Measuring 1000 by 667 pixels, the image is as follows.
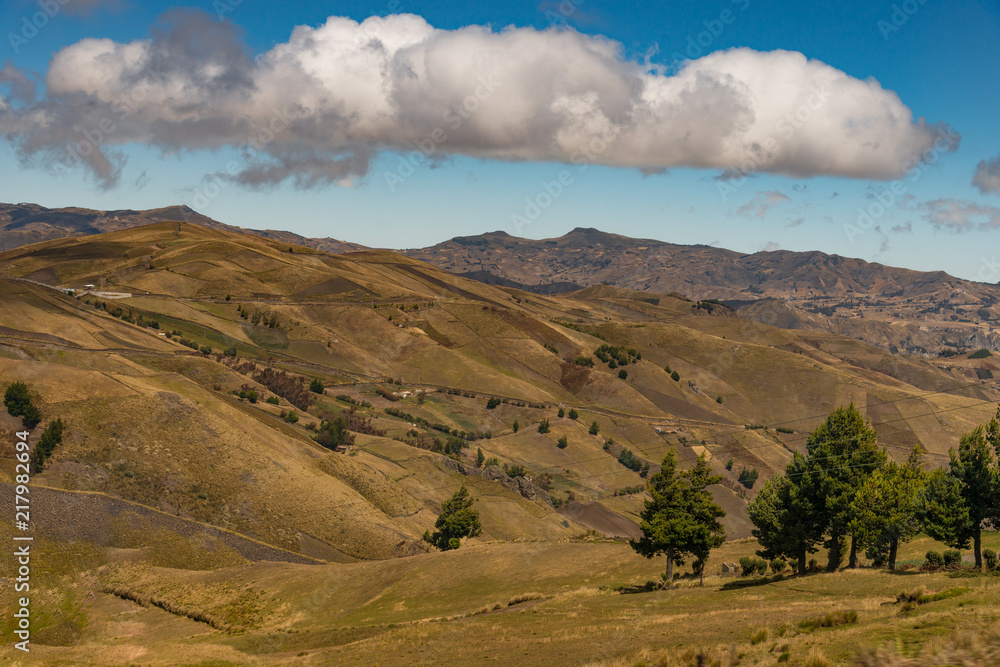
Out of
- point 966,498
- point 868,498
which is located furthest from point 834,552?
point 966,498

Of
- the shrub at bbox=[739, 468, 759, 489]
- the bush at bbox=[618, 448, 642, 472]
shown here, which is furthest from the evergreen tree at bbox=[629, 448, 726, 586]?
the shrub at bbox=[739, 468, 759, 489]

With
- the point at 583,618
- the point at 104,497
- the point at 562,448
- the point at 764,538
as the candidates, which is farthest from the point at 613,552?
the point at 562,448

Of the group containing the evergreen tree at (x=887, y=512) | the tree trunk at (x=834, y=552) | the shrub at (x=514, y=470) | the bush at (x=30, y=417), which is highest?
the evergreen tree at (x=887, y=512)

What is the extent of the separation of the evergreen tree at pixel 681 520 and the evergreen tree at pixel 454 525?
4215 centimetres

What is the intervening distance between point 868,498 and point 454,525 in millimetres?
59246

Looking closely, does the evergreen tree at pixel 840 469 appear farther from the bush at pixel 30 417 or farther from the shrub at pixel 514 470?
the shrub at pixel 514 470

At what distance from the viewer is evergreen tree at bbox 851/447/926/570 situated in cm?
4803

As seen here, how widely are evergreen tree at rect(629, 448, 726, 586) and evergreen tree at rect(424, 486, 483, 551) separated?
42.2m

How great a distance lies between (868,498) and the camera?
161 feet

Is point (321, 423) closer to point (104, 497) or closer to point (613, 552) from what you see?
point (104, 497)

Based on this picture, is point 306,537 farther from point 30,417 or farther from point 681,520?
point 681,520

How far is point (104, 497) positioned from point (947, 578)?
82.6 m

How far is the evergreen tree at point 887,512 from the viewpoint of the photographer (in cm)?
4803

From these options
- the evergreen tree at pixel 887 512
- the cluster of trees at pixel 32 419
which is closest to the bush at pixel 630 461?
the evergreen tree at pixel 887 512
